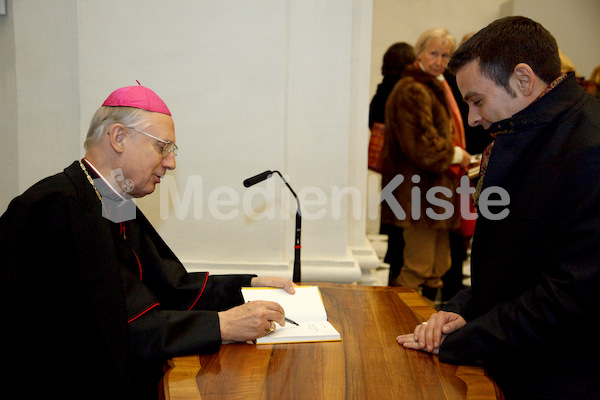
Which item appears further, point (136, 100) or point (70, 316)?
point (136, 100)

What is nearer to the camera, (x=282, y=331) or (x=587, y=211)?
(x=587, y=211)

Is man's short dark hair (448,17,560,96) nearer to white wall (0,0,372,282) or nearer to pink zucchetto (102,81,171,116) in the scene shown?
pink zucchetto (102,81,171,116)

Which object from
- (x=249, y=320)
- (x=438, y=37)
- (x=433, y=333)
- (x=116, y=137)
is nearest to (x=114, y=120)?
(x=116, y=137)

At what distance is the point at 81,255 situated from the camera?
1.89 m

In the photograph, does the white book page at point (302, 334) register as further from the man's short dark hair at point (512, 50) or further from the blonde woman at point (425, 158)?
the blonde woman at point (425, 158)

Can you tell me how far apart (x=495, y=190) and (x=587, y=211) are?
307mm

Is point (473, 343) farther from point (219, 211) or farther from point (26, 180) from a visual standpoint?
point (26, 180)

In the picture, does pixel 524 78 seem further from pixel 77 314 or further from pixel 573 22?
pixel 573 22

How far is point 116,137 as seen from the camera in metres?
2.17

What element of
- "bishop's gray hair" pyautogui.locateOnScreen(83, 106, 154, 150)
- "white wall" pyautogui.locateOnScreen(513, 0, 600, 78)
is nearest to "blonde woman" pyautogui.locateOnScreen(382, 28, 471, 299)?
"bishop's gray hair" pyautogui.locateOnScreen(83, 106, 154, 150)

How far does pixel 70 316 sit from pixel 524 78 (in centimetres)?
168

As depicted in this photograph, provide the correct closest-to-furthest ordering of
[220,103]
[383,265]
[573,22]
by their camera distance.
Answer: [220,103] < [383,265] < [573,22]

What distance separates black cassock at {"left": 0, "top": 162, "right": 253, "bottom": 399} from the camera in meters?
1.84

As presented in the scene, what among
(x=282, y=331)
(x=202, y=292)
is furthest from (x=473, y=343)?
(x=202, y=292)
